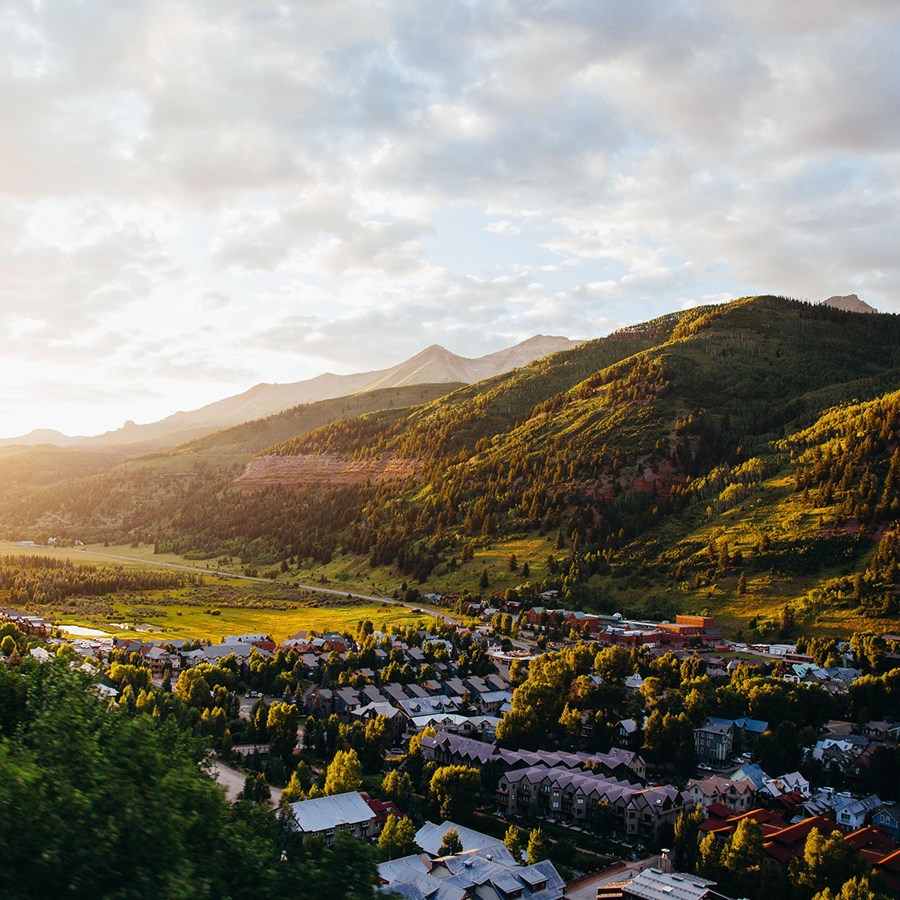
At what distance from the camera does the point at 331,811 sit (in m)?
47.0

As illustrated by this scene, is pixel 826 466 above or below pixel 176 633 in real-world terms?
above

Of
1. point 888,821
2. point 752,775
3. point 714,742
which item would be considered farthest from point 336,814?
point 888,821

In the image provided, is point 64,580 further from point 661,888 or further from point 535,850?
point 661,888

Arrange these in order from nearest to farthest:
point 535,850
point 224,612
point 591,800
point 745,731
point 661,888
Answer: point 661,888, point 535,850, point 591,800, point 745,731, point 224,612

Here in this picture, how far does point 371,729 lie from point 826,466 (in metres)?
95.5

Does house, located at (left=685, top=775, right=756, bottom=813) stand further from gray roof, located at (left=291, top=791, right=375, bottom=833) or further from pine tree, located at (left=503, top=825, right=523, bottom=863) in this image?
gray roof, located at (left=291, top=791, right=375, bottom=833)

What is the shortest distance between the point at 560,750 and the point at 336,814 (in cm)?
2486

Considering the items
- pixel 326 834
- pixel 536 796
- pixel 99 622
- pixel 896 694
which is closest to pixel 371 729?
pixel 536 796

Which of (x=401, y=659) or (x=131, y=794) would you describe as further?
(x=401, y=659)

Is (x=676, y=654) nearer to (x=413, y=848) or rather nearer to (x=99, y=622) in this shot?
(x=413, y=848)

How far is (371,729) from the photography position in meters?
62.6

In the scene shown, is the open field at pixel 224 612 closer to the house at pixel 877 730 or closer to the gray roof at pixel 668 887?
the house at pixel 877 730

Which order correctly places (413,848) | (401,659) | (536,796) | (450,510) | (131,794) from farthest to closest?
(450,510) < (401,659) < (536,796) < (413,848) < (131,794)

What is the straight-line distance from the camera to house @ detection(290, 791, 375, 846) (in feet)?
148
